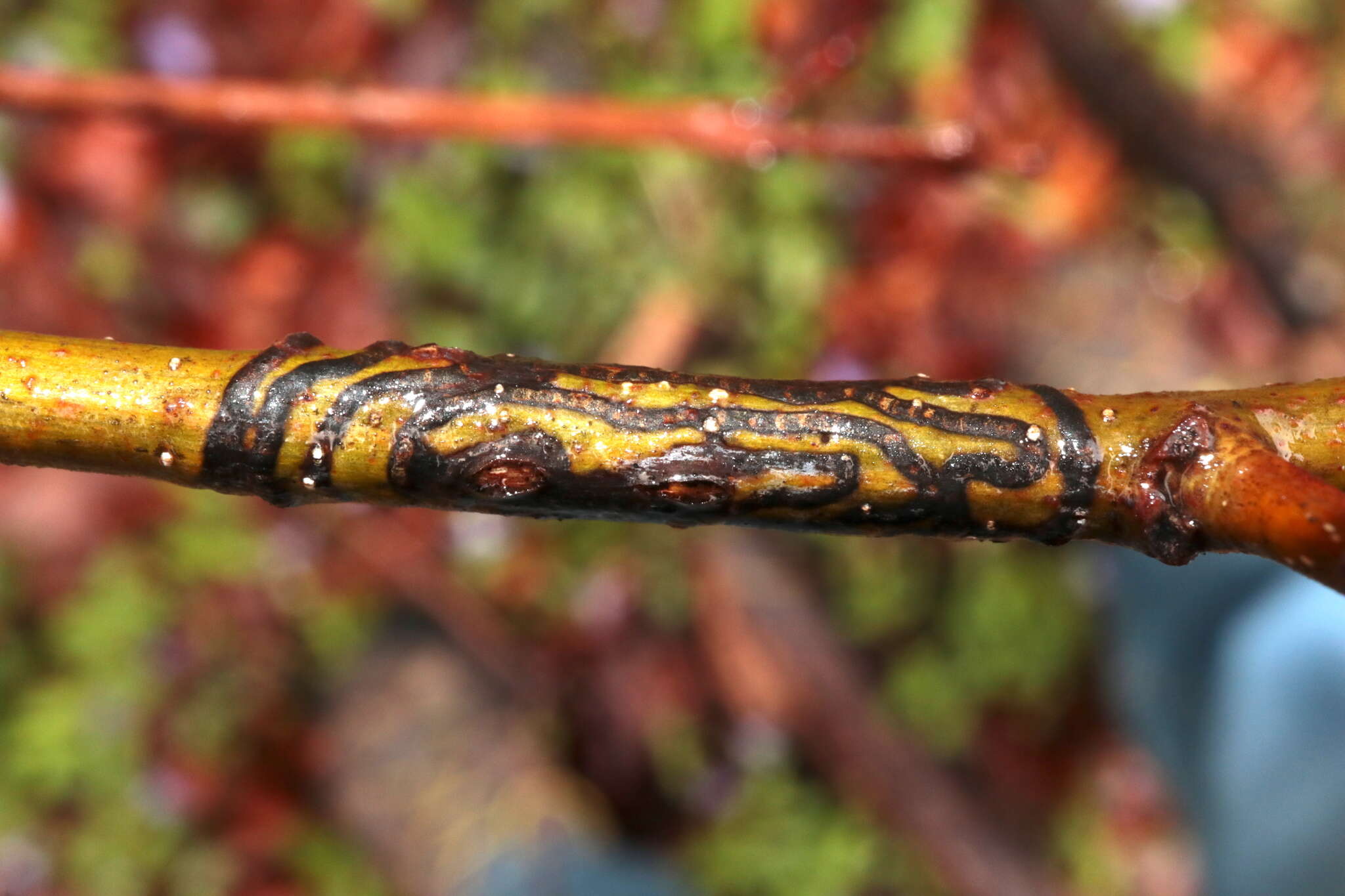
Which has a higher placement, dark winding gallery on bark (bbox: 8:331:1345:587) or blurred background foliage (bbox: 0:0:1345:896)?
blurred background foliage (bbox: 0:0:1345:896)

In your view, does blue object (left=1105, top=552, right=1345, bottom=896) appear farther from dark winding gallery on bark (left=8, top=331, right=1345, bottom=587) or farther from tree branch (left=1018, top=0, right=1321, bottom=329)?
dark winding gallery on bark (left=8, top=331, right=1345, bottom=587)

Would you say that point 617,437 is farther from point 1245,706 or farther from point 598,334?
point 598,334

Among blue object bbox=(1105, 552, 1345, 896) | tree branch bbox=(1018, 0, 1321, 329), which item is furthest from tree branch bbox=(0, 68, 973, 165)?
tree branch bbox=(1018, 0, 1321, 329)

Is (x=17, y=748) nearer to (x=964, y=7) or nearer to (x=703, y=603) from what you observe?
(x=703, y=603)

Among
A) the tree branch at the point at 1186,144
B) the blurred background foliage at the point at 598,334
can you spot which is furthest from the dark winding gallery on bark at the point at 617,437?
the tree branch at the point at 1186,144

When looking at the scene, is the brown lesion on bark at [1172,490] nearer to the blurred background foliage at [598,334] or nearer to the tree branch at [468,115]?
the tree branch at [468,115]

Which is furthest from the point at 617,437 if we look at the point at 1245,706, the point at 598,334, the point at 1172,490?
the point at 598,334

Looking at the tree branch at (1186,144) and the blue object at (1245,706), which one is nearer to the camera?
the blue object at (1245,706)
